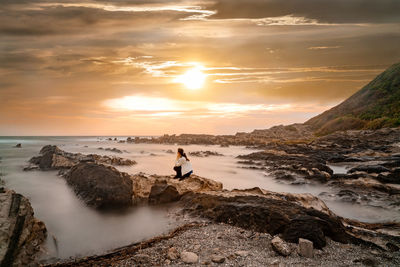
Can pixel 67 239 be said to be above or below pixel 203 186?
below

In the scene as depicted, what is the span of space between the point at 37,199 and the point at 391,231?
15.9 m

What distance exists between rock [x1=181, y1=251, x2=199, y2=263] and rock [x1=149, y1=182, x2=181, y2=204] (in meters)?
5.04

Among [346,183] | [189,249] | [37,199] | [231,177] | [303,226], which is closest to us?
[189,249]

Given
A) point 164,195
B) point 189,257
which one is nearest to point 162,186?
point 164,195

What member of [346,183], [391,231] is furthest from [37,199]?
[346,183]

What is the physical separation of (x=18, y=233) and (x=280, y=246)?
6.90 m

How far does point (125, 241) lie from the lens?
8.20 m

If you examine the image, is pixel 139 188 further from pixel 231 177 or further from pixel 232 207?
pixel 231 177

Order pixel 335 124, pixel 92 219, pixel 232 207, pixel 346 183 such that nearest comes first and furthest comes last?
pixel 232 207 → pixel 92 219 → pixel 346 183 → pixel 335 124

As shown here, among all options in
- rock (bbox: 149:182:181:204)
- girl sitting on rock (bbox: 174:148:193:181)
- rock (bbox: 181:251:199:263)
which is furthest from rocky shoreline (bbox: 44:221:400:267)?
girl sitting on rock (bbox: 174:148:193:181)

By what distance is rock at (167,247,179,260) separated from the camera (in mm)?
6445

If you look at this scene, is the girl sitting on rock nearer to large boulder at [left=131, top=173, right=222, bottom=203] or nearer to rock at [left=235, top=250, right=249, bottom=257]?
large boulder at [left=131, top=173, right=222, bottom=203]

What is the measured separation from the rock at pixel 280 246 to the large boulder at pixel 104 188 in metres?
7.08

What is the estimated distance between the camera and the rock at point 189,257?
624 centimetres
